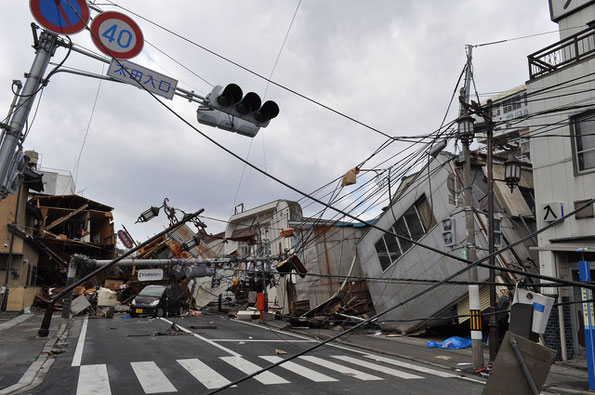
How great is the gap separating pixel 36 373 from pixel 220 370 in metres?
3.89

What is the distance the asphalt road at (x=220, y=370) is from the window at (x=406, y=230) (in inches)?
287

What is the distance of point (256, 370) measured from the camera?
9812 millimetres

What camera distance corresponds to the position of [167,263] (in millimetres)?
25391

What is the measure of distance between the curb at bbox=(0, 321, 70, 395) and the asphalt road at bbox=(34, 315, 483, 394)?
198 millimetres

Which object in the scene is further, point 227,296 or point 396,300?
point 227,296

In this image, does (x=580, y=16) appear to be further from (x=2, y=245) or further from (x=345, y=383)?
(x=2, y=245)

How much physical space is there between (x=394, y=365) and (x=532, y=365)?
8.35 meters

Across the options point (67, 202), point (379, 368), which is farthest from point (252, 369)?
point (67, 202)

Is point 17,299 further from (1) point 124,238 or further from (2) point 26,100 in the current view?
(2) point 26,100

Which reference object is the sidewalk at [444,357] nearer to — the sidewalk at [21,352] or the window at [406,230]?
the window at [406,230]

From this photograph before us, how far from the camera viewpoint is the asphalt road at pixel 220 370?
8.16 m

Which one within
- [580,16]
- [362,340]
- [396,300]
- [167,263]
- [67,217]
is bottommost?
[362,340]

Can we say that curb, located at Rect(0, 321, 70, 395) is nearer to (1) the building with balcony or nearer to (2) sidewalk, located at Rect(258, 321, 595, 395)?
(2) sidewalk, located at Rect(258, 321, 595, 395)

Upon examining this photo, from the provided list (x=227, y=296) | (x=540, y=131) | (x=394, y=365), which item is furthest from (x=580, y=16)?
(x=227, y=296)
